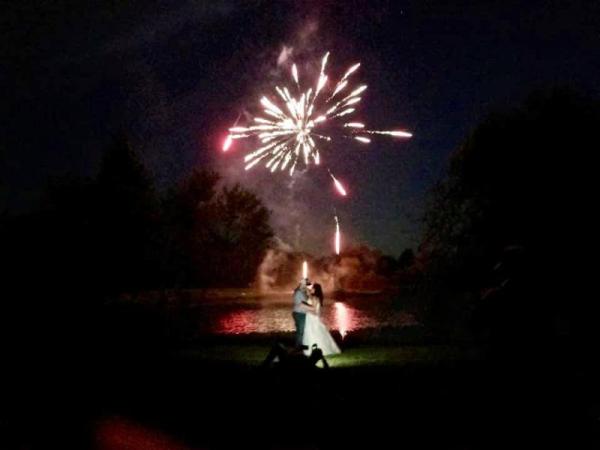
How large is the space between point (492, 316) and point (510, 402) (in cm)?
136

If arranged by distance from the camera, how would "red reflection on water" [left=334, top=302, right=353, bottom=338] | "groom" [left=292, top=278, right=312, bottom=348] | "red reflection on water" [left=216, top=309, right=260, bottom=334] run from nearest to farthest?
"groom" [left=292, top=278, right=312, bottom=348] < "red reflection on water" [left=334, top=302, right=353, bottom=338] < "red reflection on water" [left=216, top=309, right=260, bottom=334]

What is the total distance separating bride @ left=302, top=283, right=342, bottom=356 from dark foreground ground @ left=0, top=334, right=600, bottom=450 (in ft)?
11.6

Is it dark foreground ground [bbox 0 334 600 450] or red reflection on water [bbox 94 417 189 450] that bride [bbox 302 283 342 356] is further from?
red reflection on water [bbox 94 417 189 450]

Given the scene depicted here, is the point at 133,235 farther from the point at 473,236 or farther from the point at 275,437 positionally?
the point at 275,437

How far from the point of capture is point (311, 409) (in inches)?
437

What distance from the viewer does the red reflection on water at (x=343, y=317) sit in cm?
3205

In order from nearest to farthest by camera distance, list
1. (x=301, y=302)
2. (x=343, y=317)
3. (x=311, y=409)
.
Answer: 1. (x=311, y=409)
2. (x=301, y=302)
3. (x=343, y=317)

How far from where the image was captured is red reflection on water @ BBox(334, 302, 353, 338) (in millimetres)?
32047

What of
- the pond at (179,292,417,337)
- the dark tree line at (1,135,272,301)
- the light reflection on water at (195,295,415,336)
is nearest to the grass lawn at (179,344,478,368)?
the pond at (179,292,417,337)

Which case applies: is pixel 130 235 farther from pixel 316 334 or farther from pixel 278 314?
pixel 316 334

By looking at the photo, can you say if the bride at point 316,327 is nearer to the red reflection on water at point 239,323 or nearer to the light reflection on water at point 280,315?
the light reflection on water at point 280,315

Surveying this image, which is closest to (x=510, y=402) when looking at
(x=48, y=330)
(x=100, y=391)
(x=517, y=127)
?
(x=100, y=391)

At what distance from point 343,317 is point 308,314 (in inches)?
793

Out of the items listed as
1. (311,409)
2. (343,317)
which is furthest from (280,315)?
(311,409)
